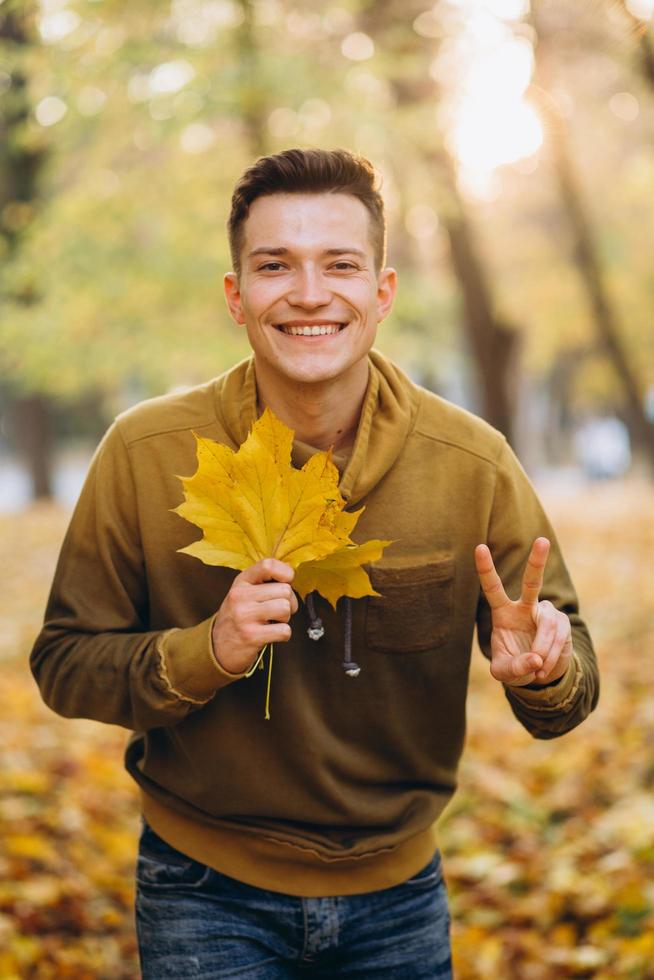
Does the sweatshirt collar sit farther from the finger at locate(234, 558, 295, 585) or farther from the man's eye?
the finger at locate(234, 558, 295, 585)

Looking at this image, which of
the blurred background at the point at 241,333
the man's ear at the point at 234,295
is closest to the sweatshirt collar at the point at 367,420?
the man's ear at the point at 234,295

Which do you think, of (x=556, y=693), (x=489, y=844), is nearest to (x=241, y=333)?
(x=489, y=844)

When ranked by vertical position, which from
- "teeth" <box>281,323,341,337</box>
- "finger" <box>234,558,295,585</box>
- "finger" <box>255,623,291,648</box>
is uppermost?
"teeth" <box>281,323,341,337</box>

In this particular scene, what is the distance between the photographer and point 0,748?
535 centimetres

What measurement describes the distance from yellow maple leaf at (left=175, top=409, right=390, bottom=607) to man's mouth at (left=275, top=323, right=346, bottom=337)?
0.39 meters

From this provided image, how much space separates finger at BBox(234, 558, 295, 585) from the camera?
2020 mm

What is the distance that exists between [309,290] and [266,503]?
538mm

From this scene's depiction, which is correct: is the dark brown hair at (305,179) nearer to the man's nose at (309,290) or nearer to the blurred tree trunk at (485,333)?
the man's nose at (309,290)

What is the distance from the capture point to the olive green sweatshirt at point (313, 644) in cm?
239

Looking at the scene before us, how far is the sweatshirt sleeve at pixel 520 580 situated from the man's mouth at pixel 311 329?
0.50m

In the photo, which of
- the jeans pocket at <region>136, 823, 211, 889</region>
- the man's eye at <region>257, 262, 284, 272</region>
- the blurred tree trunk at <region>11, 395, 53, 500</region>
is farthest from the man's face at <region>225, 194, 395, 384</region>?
the blurred tree trunk at <region>11, 395, 53, 500</region>

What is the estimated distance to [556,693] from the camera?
2.28 m

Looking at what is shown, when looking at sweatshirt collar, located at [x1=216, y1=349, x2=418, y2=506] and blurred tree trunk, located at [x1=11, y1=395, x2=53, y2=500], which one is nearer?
sweatshirt collar, located at [x1=216, y1=349, x2=418, y2=506]

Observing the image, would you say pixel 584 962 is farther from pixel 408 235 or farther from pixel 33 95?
pixel 408 235
